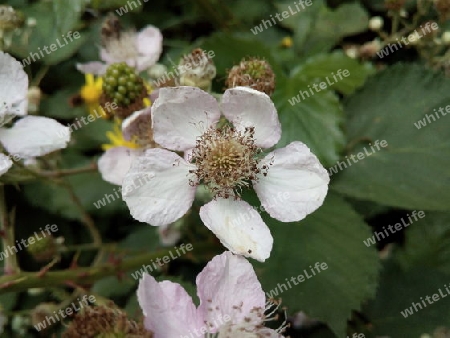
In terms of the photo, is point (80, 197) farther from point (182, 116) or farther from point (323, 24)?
point (323, 24)

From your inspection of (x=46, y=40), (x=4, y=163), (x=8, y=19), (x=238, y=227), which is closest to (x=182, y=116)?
(x=238, y=227)

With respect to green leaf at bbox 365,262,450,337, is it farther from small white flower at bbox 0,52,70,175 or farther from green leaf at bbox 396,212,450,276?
small white flower at bbox 0,52,70,175

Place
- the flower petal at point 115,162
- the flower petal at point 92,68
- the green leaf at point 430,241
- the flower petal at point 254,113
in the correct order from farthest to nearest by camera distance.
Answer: the green leaf at point 430,241 < the flower petal at point 92,68 < the flower petal at point 115,162 < the flower petal at point 254,113

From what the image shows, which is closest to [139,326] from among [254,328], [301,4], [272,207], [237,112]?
[254,328]

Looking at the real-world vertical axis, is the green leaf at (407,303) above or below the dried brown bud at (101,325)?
below

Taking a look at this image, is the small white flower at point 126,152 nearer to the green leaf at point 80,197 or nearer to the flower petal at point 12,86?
the flower petal at point 12,86

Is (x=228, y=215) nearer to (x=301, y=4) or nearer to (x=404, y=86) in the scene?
(x=404, y=86)

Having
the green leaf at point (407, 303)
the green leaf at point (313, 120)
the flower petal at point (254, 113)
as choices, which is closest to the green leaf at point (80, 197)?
the green leaf at point (313, 120)
